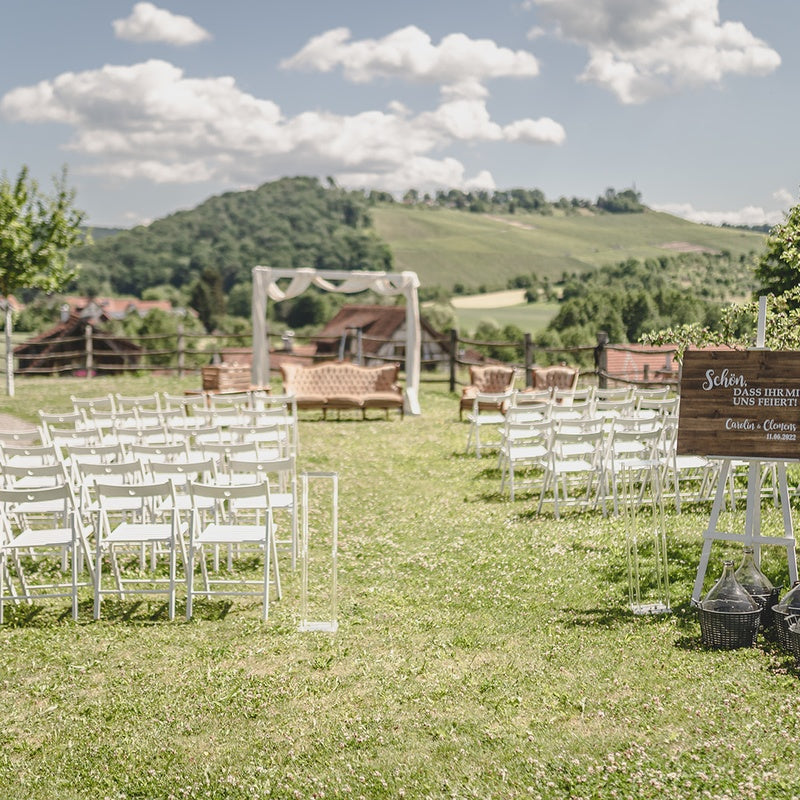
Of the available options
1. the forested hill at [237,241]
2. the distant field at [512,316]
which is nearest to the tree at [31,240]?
the distant field at [512,316]

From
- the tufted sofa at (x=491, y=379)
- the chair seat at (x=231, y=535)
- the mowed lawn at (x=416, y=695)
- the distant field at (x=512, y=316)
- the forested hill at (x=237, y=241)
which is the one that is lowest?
the mowed lawn at (x=416, y=695)

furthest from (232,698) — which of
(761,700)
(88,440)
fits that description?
(88,440)

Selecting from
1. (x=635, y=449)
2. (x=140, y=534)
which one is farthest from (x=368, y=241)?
(x=140, y=534)

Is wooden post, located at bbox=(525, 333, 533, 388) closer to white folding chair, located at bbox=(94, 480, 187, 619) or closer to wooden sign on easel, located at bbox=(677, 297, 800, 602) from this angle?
white folding chair, located at bbox=(94, 480, 187, 619)

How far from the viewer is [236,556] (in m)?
7.70

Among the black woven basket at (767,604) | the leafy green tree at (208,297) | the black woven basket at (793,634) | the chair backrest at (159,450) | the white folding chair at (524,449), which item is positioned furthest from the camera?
the leafy green tree at (208,297)

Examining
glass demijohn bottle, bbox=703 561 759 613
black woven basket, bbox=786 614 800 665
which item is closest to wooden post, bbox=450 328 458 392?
glass demijohn bottle, bbox=703 561 759 613

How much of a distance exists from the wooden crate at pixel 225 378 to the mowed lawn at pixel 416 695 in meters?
11.2

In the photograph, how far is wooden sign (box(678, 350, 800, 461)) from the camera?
18.6ft

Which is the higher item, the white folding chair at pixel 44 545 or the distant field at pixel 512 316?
the distant field at pixel 512 316

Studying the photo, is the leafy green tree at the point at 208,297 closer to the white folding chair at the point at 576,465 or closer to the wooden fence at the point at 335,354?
the wooden fence at the point at 335,354

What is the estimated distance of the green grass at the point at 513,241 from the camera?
277 feet

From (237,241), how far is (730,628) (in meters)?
73.1

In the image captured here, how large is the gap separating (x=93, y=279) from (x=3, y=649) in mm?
76077
